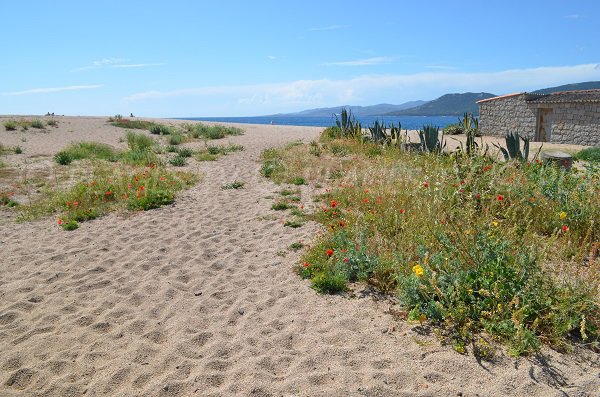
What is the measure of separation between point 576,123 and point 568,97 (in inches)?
54.1

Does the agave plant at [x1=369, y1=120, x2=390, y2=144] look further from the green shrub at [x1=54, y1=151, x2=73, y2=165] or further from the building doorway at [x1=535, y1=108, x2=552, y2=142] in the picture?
the building doorway at [x1=535, y1=108, x2=552, y2=142]

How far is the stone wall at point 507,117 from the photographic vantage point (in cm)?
2338

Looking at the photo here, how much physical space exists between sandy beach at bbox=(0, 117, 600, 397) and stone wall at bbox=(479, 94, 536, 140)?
21381 millimetres

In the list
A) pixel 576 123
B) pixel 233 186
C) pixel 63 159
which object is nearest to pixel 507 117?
pixel 576 123

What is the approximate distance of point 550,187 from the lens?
5.72m

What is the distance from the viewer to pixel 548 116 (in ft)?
74.2

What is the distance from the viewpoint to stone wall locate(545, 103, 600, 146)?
2058 cm

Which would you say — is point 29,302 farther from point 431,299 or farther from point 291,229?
point 431,299

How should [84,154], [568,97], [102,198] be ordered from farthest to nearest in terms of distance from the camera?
1. [568,97]
2. [84,154]
3. [102,198]

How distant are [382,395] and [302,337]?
878 millimetres

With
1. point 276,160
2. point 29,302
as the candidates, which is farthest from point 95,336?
point 276,160

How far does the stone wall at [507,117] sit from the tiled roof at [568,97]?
54 cm

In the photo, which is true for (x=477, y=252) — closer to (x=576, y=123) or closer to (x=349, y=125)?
(x=349, y=125)

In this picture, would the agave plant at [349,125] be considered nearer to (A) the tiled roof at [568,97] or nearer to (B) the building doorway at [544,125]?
(A) the tiled roof at [568,97]
